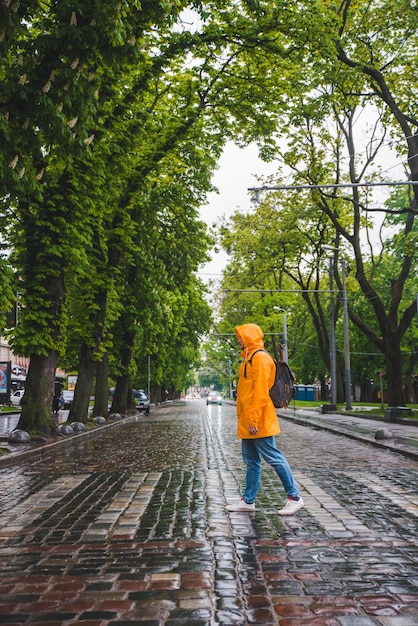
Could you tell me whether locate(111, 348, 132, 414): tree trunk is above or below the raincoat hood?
above

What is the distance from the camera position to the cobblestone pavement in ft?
13.3

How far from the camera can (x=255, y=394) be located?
6992 mm

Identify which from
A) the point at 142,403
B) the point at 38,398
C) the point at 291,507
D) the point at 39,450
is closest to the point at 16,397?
the point at 142,403

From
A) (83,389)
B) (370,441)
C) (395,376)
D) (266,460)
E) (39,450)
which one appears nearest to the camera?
(266,460)

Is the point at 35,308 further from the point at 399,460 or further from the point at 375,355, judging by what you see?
the point at 375,355

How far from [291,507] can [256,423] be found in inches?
39.1

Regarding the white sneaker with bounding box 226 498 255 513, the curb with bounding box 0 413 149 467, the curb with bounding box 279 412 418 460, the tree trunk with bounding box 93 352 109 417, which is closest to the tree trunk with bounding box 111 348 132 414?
the tree trunk with bounding box 93 352 109 417

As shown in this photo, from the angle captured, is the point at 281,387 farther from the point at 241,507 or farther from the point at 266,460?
the point at 241,507

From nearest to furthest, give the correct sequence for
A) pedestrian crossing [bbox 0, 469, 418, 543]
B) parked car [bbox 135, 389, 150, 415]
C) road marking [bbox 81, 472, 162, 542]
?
1. road marking [bbox 81, 472, 162, 542]
2. pedestrian crossing [bbox 0, 469, 418, 543]
3. parked car [bbox 135, 389, 150, 415]

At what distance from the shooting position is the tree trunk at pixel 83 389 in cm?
2267

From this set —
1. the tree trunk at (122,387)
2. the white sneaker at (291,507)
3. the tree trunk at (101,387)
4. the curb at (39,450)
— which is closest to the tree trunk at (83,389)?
the curb at (39,450)

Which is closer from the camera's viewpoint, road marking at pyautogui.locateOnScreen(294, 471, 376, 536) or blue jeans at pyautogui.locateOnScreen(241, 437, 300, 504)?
road marking at pyautogui.locateOnScreen(294, 471, 376, 536)

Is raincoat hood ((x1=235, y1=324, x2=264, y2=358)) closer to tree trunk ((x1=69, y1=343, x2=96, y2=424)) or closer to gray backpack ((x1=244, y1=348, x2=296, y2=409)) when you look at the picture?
gray backpack ((x1=244, y1=348, x2=296, y2=409))

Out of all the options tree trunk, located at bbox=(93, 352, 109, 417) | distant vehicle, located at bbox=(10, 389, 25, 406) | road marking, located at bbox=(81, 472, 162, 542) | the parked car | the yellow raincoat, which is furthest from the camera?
distant vehicle, located at bbox=(10, 389, 25, 406)
